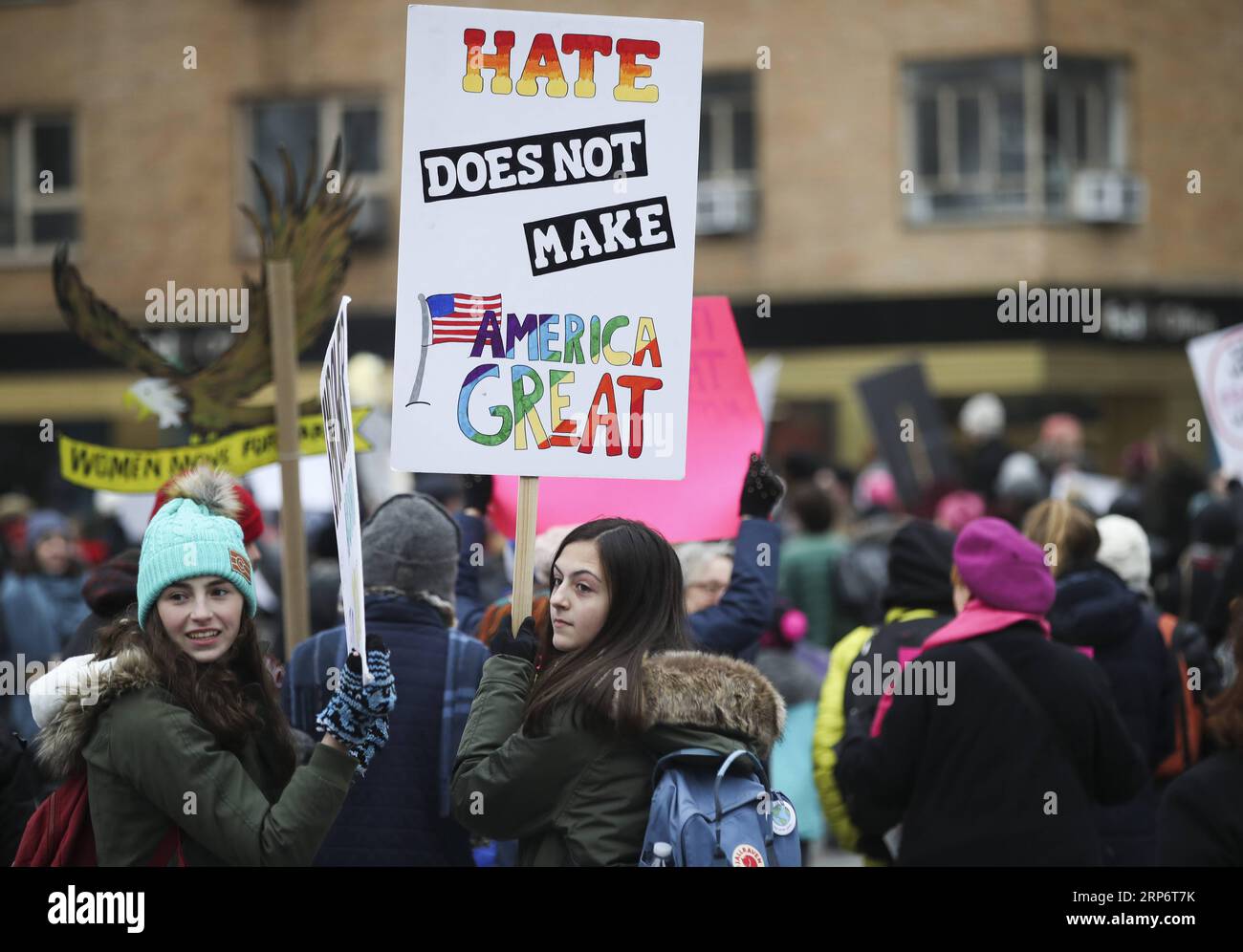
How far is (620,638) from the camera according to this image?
11.7 ft

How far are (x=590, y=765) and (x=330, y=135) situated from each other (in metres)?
17.7

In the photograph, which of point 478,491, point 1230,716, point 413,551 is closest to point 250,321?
point 478,491

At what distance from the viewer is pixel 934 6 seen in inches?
753

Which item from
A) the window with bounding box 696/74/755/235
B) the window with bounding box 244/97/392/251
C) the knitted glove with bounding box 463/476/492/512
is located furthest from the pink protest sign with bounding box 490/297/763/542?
the window with bounding box 244/97/392/251

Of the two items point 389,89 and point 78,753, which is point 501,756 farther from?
point 389,89

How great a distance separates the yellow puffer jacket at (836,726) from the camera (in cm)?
501

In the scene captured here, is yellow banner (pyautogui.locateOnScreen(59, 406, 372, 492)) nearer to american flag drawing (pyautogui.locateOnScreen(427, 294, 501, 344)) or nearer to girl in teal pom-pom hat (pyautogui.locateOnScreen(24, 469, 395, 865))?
american flag drawing (pyautogui.locateOnScreen(427, 294, 501, 344))

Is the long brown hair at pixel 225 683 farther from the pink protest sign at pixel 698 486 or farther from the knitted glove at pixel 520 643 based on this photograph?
the pink protest sign at pixel 698 486

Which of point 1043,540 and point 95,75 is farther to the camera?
point 95,75

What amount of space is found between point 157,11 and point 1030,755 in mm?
18839

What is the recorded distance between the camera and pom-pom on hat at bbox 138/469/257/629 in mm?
3492

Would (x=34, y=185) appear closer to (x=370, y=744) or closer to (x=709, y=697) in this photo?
(x=370, y=744)

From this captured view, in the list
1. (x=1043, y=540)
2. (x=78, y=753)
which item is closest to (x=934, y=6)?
(x=1043, y=540)
